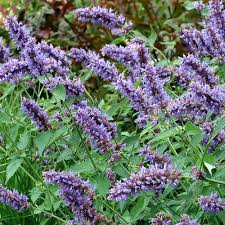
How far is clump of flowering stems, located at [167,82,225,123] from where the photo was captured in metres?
2.59

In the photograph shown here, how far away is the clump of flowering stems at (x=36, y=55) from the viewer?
2928mm

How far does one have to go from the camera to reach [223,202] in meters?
2.53

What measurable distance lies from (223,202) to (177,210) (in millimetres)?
481

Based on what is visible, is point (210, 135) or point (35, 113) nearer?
point (210, 135)

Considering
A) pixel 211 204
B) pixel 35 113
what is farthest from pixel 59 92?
pixel 211 204

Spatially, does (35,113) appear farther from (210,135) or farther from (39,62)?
(210,135)

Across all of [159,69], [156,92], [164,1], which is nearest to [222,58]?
[159,69]

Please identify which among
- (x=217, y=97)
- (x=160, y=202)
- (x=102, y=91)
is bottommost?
(x=102, y=91)

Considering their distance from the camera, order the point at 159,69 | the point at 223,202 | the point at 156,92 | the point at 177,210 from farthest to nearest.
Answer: the point at 159,69, the point at 177,210, the point at 156,92, the point at 223,202

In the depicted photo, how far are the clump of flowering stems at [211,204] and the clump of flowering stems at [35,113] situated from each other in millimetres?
866

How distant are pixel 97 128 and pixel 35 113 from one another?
41cm

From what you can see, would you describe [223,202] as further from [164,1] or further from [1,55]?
[164,1]

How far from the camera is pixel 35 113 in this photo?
299cm

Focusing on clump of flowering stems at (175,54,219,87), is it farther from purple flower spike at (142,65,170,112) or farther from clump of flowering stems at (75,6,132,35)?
clump of flowering stems at (75,6,132,35)
